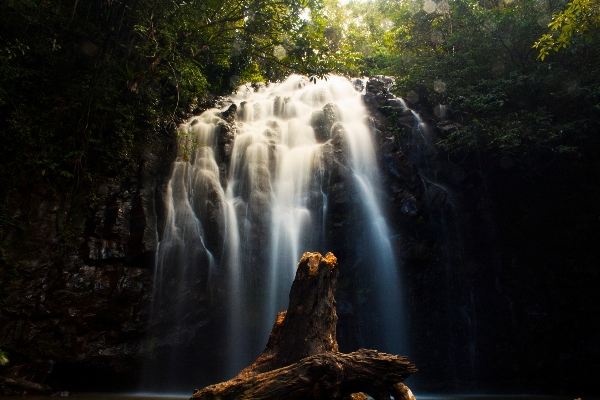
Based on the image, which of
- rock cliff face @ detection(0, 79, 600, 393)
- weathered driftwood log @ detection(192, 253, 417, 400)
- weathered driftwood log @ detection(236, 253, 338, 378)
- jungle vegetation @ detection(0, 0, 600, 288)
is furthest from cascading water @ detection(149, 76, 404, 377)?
weathered driftwood log @ detection(192, 253, 417, 400)

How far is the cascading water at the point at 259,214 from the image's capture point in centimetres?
956

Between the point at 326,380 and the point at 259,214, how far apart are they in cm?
682

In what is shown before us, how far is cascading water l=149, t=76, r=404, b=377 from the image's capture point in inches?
376

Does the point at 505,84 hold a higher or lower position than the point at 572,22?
higher

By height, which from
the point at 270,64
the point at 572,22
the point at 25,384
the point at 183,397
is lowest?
the point at 183,397

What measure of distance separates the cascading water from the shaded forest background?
5.47 feet

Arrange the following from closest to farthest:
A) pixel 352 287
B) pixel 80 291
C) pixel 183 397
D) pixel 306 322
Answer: pixel 306 322 < pixel 183 397 < pixel 80 291 < pixel 352 287

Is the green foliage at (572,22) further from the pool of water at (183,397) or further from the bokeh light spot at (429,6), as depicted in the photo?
the bokeh light spot at (429,6)

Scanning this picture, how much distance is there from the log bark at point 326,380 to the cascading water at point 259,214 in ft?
16.9

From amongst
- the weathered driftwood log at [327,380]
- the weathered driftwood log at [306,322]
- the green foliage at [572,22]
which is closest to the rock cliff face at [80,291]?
the weathered driftwood log at [306,322]

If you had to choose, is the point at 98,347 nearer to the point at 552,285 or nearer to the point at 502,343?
the point at 502,343

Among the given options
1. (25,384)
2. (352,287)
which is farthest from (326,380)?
(25,384)

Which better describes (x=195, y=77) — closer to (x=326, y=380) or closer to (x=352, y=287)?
(x=352, y=287)

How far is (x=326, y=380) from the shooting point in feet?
13.2
